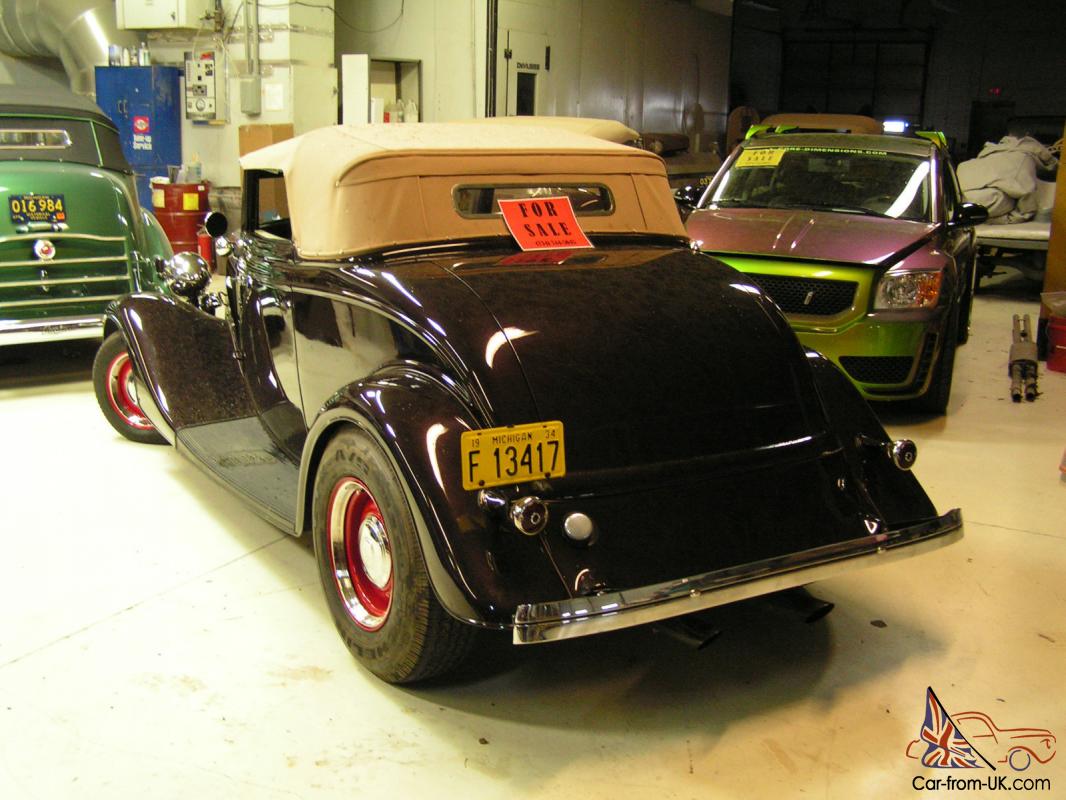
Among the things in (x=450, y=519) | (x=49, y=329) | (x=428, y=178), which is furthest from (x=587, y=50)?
(x=450, y=519)

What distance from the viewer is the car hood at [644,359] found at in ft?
9.19

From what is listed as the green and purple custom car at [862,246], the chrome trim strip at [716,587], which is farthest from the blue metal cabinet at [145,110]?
the chrome trim strip at [716,587]

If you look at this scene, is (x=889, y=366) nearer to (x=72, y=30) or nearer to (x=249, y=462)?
(x=249, y=462)

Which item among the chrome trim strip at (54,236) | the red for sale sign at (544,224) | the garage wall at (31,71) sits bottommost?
the chrome trim strip at (54,236)

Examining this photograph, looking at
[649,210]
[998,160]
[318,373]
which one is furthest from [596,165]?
[998,160]

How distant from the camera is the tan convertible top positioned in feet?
11.1

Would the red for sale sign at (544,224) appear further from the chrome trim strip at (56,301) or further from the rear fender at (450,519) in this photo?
the chrome trim strip at (56,301)

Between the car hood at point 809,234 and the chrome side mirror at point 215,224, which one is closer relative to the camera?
the chrome side mirror at point 215,224

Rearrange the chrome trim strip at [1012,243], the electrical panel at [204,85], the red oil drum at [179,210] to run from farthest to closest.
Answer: the electrical panel at [204,85] → the red oil drum at [179,210] → the chrome trim strip at [1012,243]

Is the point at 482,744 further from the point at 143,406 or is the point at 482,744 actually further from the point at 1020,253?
the point at 1020,253

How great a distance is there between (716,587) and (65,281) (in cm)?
470

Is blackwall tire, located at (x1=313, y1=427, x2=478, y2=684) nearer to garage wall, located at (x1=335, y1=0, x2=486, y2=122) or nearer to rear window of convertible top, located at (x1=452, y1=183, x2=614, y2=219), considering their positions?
rear window of convertible top, located at (x1=452, y1=183, x2=614, y2=219)

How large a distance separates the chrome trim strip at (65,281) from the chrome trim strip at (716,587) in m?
4.47

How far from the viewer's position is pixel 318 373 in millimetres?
3564
